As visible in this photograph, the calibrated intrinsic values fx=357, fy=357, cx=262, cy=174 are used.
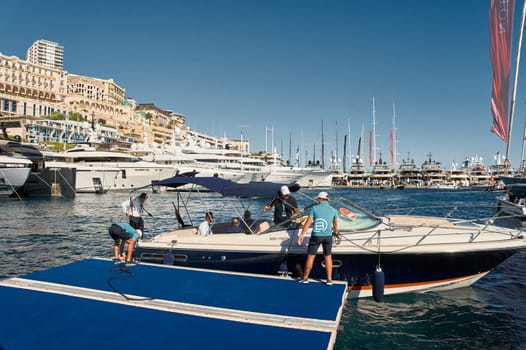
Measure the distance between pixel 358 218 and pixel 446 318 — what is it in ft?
9.36

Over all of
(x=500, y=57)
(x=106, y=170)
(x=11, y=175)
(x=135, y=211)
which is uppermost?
(x=500, y=57)

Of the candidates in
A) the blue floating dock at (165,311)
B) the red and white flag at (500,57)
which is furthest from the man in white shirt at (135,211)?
the red and white flag at (500,57)

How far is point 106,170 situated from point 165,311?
5478 cm

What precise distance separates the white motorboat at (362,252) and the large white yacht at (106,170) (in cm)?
4947

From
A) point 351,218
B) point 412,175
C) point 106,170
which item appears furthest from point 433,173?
point 351,218

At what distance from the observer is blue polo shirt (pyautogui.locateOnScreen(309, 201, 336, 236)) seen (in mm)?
6918

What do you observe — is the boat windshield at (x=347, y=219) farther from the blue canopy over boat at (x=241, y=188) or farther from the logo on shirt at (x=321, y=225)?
the logo on shirt at (x=321, y=225)

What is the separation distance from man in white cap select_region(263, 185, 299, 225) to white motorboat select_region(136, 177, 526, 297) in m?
0.23

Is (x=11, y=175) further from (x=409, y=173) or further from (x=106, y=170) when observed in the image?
(x=409, y=173)

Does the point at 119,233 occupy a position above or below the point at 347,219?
below

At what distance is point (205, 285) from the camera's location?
644cm

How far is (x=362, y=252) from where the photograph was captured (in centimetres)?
771

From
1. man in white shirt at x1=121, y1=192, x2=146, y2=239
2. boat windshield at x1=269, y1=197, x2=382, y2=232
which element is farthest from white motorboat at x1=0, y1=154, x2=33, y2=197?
boat windshield at x1=269, y1=197, x2=382, y2=232

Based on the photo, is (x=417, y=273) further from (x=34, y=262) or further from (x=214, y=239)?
(x=34, y=262)
